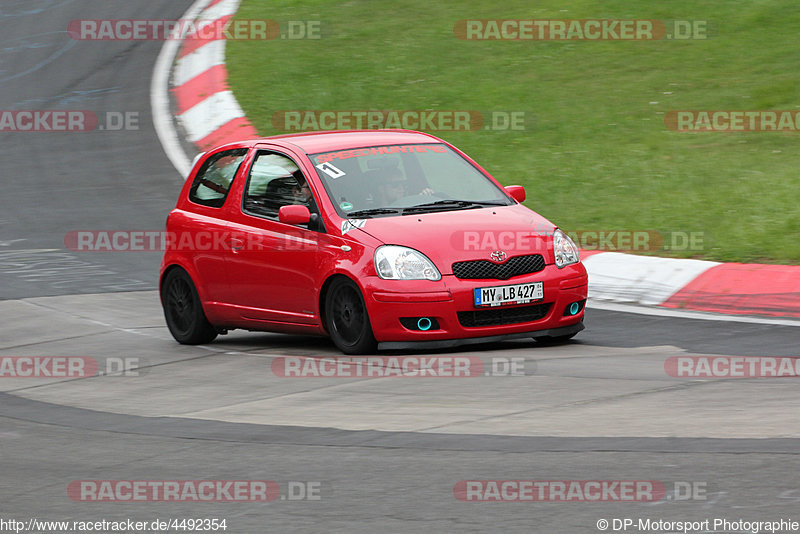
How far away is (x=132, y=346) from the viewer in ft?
33.9

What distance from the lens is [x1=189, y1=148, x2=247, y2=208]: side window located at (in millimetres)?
10359

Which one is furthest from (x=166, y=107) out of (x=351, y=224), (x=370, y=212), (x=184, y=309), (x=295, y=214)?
(x=351, y=224)

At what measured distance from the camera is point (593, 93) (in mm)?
16766

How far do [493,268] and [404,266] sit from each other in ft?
1.94

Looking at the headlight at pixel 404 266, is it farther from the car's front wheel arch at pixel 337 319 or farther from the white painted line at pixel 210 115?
the white painted line at pixel 210 115

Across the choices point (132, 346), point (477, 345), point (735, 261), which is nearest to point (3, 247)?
point (132, 346)

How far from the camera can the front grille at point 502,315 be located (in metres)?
8.86

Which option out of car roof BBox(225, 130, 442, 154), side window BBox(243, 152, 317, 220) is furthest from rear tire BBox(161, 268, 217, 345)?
car roof BBox(225, 130, 442, 154)

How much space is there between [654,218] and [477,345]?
12.1 feet

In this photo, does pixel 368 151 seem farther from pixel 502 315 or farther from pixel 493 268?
pixel 502 315

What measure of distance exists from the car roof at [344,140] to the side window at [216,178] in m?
0.20

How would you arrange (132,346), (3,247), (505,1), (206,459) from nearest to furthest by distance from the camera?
(206,459), (132,346), (3,247), (505,1)

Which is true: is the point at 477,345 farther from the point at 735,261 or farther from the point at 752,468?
the point at 752,468

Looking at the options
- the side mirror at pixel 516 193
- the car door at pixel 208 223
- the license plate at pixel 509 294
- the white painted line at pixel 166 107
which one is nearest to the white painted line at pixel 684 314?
the side mirror at pixel 516 193
